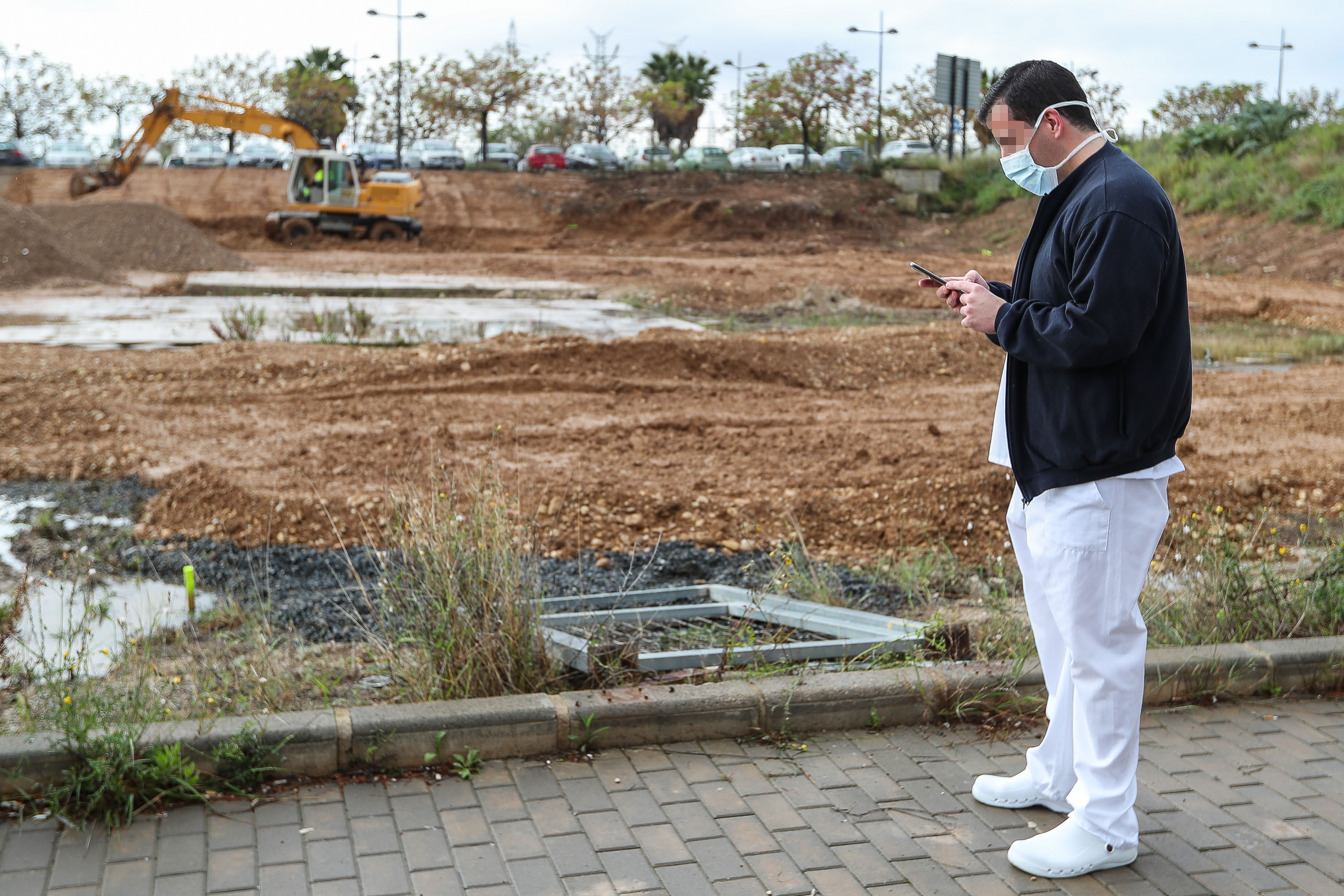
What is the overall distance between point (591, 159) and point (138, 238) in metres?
21.5

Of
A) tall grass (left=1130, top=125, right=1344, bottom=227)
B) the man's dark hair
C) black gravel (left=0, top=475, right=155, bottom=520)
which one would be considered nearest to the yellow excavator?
tall grass (left=1130, top=125, right=1344, bottom=227)

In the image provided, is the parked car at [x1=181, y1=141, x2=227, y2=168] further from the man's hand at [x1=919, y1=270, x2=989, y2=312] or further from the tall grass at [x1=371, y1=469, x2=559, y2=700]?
the man's hand at [x1=919, y1=270, x2=989, y2=312]

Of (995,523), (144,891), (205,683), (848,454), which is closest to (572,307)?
(848,454)

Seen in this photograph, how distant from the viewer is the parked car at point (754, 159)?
4438 cm

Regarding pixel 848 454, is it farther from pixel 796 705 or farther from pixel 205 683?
pixel 205 683

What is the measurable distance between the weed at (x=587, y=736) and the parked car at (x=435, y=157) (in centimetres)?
4071

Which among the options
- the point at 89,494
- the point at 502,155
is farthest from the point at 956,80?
the point at 89,494

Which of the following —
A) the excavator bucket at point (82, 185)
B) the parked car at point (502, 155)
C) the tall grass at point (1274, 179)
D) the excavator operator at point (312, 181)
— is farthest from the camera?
the parked car at point (502, 155)

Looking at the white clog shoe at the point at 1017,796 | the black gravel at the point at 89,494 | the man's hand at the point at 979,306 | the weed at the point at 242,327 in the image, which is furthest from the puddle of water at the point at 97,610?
the weed at the point at 242,327

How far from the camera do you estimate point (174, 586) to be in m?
6.49

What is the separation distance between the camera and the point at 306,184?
3012 cm

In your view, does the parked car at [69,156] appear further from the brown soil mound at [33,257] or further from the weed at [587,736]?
the weed at [587,736]

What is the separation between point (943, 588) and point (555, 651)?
8.26 ft

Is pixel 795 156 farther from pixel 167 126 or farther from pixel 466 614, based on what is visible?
pixel 466 614
